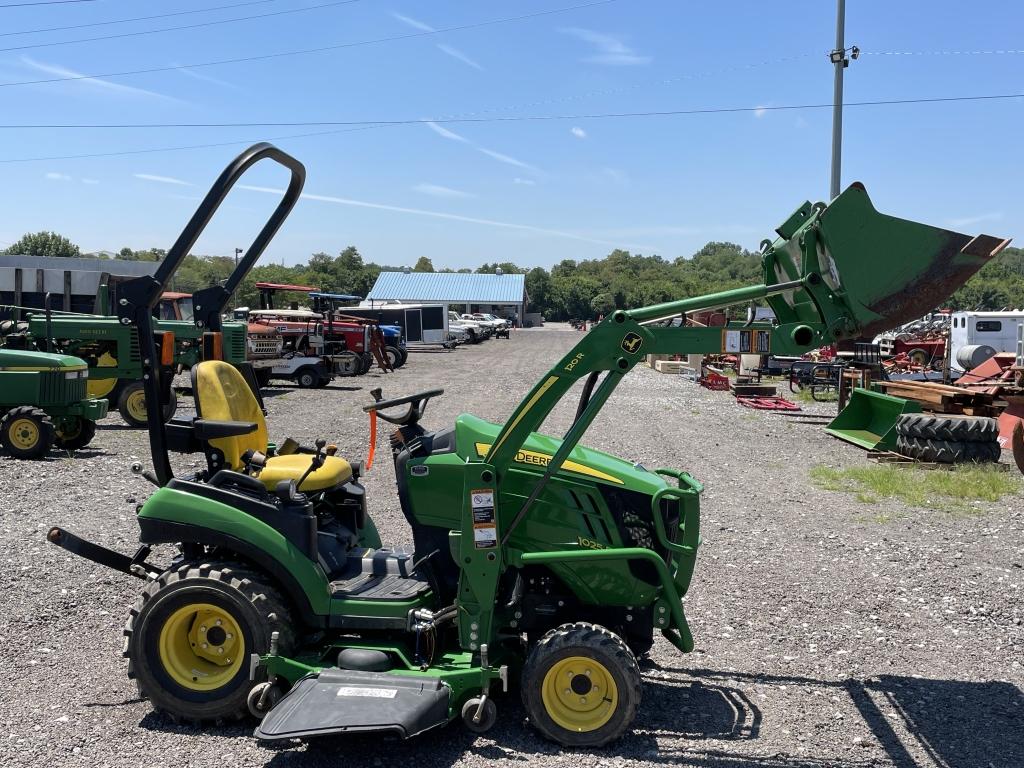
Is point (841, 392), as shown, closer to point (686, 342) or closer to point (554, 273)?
point (686, 342)

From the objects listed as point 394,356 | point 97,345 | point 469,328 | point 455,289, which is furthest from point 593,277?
point 97,345

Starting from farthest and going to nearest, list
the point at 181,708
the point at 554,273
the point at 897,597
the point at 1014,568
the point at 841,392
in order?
1. the point at 554,273
2. the point at 841,392
3. the point at 1014,568
4. the point at 897,597
5. the point at 181,708

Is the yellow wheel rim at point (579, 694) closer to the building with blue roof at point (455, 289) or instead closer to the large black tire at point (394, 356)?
the large black tire at point (394, 356)

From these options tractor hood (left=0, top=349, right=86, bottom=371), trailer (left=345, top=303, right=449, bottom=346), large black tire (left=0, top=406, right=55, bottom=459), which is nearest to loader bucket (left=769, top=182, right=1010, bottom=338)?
large black tire (left=0, top=406, right=55, bottom=459)

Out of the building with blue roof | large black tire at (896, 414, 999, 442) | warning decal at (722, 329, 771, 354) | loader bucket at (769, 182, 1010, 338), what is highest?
the building with blue roof

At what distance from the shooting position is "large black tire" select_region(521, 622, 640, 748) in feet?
13.0

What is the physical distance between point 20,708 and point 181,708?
34.4 inches

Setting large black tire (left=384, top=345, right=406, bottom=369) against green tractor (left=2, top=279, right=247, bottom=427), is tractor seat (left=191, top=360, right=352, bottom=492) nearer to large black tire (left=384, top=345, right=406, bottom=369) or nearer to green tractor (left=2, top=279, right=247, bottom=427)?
green tractor (left=2, top=279, right=247, bottom=427)

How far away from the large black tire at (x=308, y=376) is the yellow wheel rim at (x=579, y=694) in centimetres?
2029

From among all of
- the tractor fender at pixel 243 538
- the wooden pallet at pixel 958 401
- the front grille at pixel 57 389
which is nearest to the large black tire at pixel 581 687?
the tractor fender at pixel 243 538

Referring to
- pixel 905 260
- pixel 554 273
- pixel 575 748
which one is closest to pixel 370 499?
pixel 575 748

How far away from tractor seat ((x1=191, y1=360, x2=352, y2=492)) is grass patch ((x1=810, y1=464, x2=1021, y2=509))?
6.74 m

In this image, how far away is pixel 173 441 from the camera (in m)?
4.51

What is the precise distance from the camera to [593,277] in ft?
375
